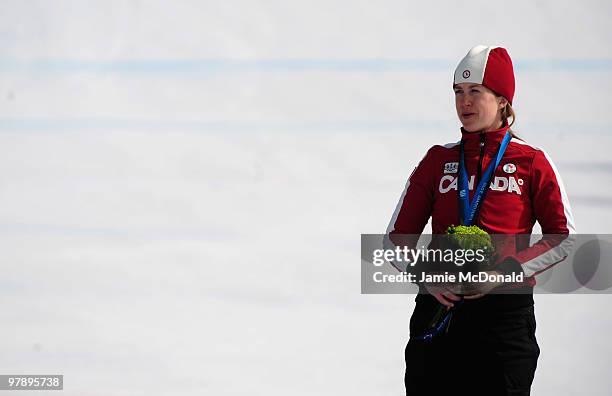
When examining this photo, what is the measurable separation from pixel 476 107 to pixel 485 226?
0.25 m

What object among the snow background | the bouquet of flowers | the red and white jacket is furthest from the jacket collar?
the snow background

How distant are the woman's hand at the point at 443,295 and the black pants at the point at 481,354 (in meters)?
0.05

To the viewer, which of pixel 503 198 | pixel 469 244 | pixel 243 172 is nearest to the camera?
pixel 469 244

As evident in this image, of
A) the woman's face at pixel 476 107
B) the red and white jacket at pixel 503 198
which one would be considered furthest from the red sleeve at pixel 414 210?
the woman's face at pixel 476 107

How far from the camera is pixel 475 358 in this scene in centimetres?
185

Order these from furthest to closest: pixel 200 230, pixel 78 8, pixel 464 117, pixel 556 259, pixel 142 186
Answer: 1. pixel 78 8
2. pixel 142 186
3. pixel 200 230
4. pixel 464 117
5. pixel 556 259

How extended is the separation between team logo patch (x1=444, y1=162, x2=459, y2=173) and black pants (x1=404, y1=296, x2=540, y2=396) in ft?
0.83

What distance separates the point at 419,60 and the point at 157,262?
288 centimetres

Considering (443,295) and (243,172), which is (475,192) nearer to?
(443,295)

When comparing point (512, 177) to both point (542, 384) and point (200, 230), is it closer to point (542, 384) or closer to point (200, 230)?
point (542, 384)

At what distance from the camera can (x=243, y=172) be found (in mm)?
5816

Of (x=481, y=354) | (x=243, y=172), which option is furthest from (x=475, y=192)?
(x=243, y=172)

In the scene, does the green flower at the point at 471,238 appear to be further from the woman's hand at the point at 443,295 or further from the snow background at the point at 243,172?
the snow background at the point at 243,172

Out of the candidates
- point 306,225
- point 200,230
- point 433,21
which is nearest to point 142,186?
point 200,230
